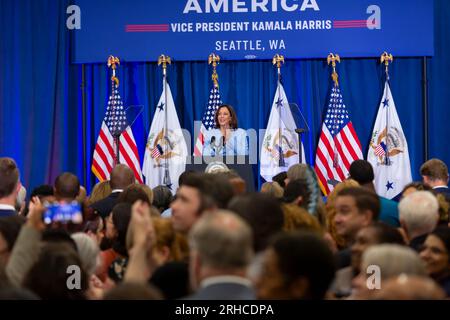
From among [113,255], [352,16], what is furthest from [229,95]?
[113,255]

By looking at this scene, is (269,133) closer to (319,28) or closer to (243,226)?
(319,28)

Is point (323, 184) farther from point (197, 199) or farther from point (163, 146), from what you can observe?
point (197, 199)

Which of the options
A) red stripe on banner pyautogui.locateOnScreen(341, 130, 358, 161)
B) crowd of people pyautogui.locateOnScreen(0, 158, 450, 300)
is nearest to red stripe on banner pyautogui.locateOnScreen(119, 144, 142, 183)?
red stripe on banner pyautogui.locateOnScreen(341, 130, 358, 161)

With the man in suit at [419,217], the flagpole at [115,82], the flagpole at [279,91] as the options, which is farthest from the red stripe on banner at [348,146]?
the man in suit at [419,217]

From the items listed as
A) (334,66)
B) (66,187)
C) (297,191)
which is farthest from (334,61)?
(297,191)

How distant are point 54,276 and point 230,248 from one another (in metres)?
0.87

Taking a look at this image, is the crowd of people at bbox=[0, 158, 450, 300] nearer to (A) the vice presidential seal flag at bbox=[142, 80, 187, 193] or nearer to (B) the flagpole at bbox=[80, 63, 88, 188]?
(A) the vice presidential seal flag at bbox=[142, 80, 187, 193]

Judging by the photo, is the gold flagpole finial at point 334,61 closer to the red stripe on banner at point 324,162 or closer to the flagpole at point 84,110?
the red stripe on banner at point 324,162

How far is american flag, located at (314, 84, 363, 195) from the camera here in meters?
11.1

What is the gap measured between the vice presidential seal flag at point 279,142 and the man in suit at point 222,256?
25.3 ft

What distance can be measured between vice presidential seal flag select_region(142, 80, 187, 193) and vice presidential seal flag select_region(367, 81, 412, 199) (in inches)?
97.7

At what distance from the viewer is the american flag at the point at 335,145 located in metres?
11.1

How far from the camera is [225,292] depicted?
3.10 metres

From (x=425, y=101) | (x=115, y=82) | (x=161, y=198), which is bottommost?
(x=161, y=198)
